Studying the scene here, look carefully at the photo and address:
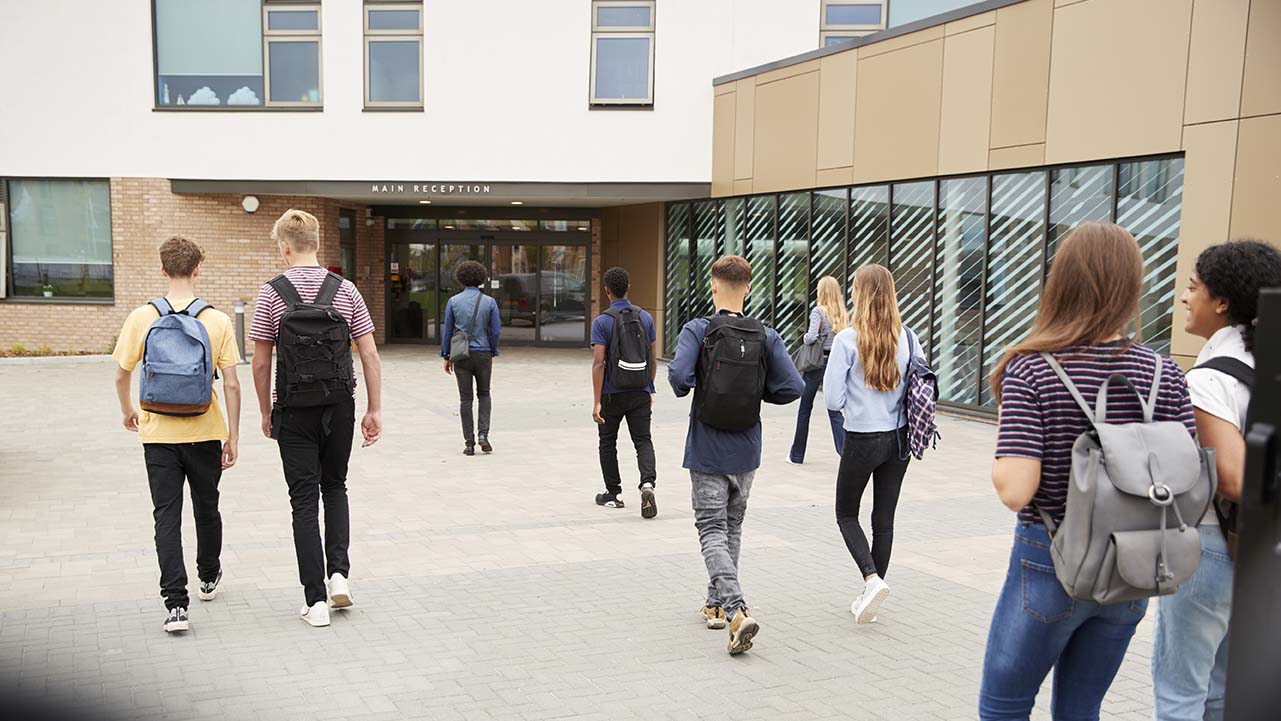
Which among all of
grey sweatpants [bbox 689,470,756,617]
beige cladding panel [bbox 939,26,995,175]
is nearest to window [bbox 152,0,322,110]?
beige cladding panel [bbox 939,26,995,175]

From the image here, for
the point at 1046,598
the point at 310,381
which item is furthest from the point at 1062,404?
the point at 310,381

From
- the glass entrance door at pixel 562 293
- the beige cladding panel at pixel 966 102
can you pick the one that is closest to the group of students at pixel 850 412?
the beige cladding panel at pixel 966 102

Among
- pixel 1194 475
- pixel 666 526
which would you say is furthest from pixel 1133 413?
pixel 666 526

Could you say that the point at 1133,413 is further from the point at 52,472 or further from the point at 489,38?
the point at 489,38

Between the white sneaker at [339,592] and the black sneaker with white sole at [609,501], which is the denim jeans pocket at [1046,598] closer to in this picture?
the white sneaker at [339,592]

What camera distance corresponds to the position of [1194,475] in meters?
2.60

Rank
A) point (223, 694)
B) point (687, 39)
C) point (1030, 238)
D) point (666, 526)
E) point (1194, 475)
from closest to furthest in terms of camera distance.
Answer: point (1194, 475), point (223, 694), point (666, 526), point (1030, 238), point (687, 39)

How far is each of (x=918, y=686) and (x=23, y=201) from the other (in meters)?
20.2

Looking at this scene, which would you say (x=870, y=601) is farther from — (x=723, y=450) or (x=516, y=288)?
(x=516, y=288)

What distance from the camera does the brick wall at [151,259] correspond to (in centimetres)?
1964

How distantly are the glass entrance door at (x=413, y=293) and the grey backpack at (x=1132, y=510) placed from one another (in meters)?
21.9

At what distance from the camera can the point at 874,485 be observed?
542cm

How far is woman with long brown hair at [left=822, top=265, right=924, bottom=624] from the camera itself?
5.28 m

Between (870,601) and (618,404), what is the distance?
3.05m
